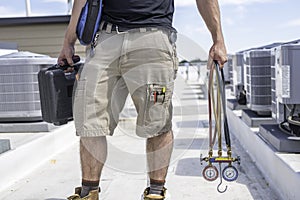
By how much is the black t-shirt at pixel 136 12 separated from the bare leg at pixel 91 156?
64 centimetres

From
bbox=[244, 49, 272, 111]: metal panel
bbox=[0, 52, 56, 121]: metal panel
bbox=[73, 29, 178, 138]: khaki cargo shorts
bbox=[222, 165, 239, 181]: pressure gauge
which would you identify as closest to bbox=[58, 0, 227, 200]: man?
bbox=[73, 29, 178, 138]: khaki cargo shorts

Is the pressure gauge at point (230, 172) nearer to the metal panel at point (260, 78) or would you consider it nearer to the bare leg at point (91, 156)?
the bare leg at point (91, 156)

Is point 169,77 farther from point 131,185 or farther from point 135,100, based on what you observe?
point 131,185

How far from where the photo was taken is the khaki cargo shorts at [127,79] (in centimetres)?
214

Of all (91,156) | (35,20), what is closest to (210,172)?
(91,156)

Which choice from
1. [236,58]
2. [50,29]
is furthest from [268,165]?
[50,29]

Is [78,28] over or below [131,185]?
over

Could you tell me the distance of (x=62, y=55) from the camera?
7.74ft

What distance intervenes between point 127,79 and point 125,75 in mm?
24

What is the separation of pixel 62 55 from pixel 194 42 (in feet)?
2.74

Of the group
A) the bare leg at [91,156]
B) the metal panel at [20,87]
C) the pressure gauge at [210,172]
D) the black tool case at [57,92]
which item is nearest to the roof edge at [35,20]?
the metal panel at [20,87]

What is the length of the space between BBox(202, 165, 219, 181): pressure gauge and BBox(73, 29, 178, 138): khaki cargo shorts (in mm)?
386

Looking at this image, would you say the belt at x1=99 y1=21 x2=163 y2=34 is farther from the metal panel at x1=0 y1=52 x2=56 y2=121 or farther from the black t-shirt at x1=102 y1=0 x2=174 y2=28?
the metal panel at x1=0 y1=52 x2=56 y2=121

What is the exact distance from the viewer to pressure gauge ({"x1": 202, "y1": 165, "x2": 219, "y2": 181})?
2.33 m
